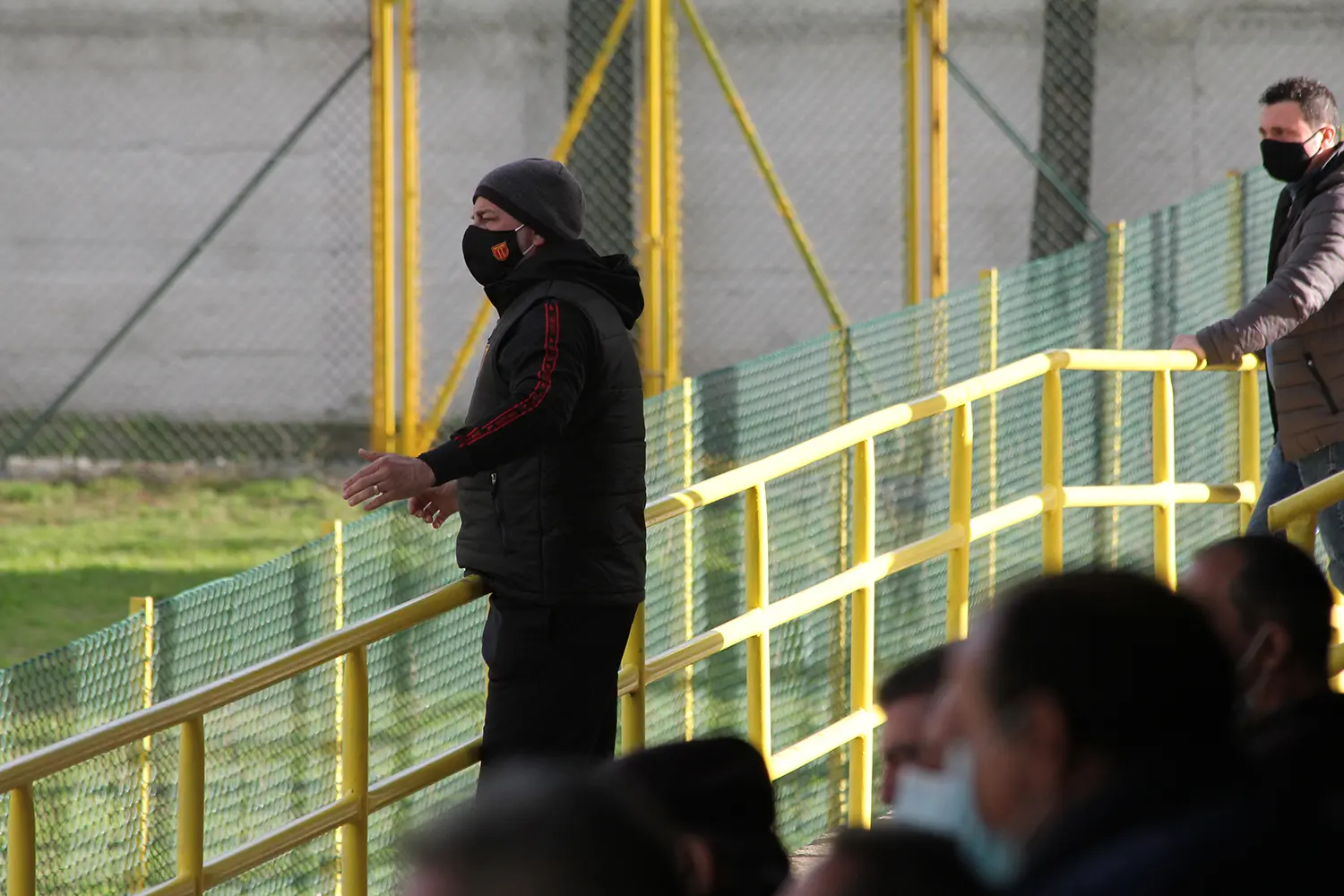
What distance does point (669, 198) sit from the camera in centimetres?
887

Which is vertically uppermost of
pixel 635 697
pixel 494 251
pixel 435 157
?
pixel 435 157

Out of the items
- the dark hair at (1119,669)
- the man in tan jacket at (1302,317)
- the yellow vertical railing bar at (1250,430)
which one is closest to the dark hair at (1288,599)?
the dark hair at (1119,669)

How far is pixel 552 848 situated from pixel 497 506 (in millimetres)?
2425

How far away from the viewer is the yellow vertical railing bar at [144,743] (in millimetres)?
5383

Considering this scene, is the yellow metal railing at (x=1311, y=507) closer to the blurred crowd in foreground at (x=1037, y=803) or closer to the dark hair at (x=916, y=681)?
the dark hair at (x=916, y=681)

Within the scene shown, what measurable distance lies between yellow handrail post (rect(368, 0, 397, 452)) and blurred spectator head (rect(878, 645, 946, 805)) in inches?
234

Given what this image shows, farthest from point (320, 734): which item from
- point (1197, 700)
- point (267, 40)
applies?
point (267, 40)

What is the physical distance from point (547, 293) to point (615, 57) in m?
7.83

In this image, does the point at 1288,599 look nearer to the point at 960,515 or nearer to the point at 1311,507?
the point at 1311,507

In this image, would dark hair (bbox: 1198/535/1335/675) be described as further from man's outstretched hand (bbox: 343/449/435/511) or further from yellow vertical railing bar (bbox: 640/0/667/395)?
yellow vertical railing bar (bbox: 640/0/667/395)

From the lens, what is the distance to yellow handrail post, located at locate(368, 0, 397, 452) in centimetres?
866

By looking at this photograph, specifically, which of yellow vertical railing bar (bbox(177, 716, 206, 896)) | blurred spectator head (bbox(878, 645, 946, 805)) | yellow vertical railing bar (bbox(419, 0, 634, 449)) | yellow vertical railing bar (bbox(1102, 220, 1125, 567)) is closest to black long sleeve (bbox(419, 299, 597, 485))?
yellow vertical railing bar (bbox(177, 716, 206, 896))

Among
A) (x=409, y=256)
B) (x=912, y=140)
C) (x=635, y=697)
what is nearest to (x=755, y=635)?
(x=635, y=697)

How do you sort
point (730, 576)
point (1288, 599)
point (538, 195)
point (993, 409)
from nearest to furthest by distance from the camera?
point (1288, 599) < point (538, 195) < point (730, 576) < point (993, 409)
